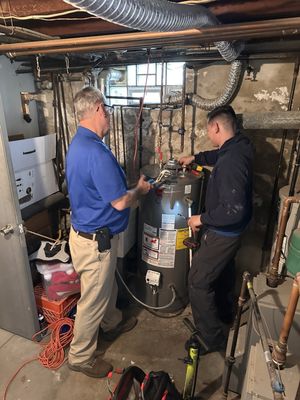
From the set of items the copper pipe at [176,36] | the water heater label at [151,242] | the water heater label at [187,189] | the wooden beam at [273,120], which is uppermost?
the copper pipe at [176,36]

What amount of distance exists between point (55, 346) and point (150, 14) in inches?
83.1

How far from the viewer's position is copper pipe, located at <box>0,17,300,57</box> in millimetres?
1121

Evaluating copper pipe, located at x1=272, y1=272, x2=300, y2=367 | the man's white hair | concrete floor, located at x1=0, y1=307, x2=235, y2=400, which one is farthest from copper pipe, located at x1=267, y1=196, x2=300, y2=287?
the man's white hair

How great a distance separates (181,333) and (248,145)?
154 cm

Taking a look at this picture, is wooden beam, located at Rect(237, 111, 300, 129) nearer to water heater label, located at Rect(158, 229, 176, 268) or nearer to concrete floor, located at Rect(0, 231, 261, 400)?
water heater label, located at Rect(158, 229, 176, 268)

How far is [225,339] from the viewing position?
204cm

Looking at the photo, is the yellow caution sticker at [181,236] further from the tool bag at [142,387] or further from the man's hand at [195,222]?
the tool bag at [142,387]

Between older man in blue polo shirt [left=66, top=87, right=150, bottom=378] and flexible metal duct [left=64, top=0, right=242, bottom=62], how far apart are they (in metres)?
0.71

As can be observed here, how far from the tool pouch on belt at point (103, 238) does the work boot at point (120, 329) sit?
2.86 ft

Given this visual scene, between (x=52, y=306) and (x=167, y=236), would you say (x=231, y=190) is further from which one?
(x=52, y=306)

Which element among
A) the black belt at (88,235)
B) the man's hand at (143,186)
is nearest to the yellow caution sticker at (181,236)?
the man's hand at (143,186)

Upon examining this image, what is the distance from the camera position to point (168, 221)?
83.6 inches

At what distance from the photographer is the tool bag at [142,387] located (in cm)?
120

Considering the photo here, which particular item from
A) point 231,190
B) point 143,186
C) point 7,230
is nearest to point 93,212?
point 143,186
